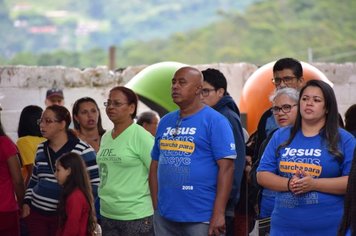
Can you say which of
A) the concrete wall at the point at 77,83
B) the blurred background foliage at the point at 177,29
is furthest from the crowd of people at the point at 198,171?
the blurred background foliage at the point at 177,29

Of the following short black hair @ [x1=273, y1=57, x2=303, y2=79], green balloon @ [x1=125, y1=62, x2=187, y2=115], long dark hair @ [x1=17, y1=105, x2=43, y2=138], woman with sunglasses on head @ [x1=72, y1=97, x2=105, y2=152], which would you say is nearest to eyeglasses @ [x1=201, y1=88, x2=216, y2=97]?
short black hair @ [x1=273, y1=57, x2=303, y2=79]

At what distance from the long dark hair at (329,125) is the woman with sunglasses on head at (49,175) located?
7.00 ft

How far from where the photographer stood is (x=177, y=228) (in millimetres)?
6801

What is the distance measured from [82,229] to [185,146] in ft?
3.91

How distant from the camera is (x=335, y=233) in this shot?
6027 millimetres

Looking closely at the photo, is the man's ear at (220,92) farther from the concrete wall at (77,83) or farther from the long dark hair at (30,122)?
the concrete wall at (77,83)

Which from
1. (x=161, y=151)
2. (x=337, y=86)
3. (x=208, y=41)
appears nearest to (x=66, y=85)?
(x=337, y=86)

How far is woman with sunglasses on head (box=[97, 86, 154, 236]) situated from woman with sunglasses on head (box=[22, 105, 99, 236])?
0.18 m

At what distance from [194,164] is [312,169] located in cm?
96

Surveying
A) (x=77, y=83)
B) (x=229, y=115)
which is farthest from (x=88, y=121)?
(x=77, y=83)

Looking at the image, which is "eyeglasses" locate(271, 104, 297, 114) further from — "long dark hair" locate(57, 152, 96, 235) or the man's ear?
"long dark hair" locate(57, 152, 96, 235)

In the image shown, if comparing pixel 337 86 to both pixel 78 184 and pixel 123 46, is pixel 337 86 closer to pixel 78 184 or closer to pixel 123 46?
pixel 78 184

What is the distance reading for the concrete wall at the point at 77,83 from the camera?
11.3m

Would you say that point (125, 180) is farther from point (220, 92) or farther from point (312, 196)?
point (312, 196)
